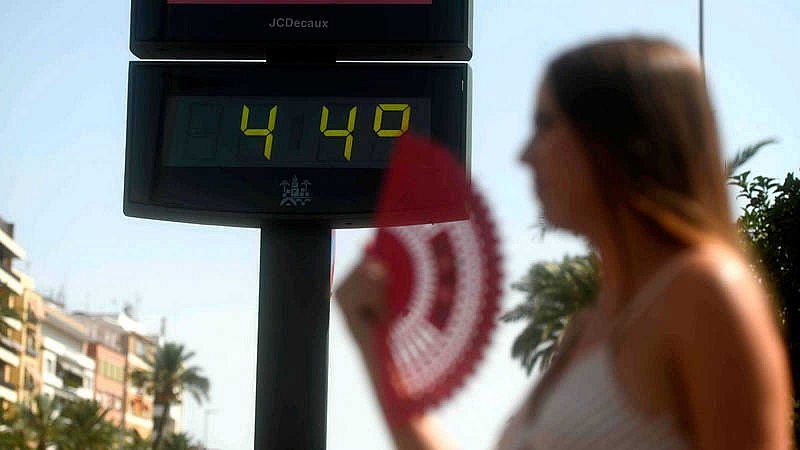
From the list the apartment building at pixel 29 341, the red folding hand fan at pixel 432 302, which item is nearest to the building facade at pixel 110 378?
the apartment building at pixel 29 341

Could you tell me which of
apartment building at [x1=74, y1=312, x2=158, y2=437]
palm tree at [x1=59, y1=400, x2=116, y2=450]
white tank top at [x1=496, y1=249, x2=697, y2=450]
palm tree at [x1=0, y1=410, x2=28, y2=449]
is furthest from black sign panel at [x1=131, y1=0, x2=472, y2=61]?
apartment building at [x1=74, y1=312, x2=158, y2=437]

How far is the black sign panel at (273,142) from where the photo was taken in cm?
390

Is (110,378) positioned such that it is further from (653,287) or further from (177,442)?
(653,287)

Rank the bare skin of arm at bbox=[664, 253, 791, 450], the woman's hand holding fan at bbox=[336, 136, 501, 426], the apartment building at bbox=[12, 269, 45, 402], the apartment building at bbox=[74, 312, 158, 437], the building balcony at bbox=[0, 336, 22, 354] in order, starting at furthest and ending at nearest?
the apartment building at bbox=[74, 312, 158, 437] < the apartment building at bbox=[12, 269, 45, 402] < the building balcony at bbox=[0, 336, 22, 354] < the woman's hand holding fan at bbox=[336, 136, 501, 426] < the bare skin of arm at bbox=[664, 253, 791, 450]

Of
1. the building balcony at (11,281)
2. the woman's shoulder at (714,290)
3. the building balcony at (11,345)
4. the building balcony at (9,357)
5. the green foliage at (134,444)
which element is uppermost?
the building balcony at (11,281)

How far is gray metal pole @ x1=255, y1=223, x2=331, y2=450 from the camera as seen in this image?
12.9 feet

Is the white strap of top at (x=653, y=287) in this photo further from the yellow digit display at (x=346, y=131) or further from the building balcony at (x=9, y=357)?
the building balcony at (x=9, y=357)

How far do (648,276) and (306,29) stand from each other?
2.77 m

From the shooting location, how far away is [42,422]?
66.9 metres

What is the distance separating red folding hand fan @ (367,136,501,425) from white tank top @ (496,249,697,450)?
0.85 ft

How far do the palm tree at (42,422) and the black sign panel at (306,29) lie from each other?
6279 cm

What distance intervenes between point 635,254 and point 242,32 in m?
2.79

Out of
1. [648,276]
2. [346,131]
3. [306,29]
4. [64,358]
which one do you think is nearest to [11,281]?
[64,358]

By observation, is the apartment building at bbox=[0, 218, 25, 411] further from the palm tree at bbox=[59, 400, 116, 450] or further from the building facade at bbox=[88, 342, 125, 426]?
the building facade at bbox=[88, 342, 125, 426]
